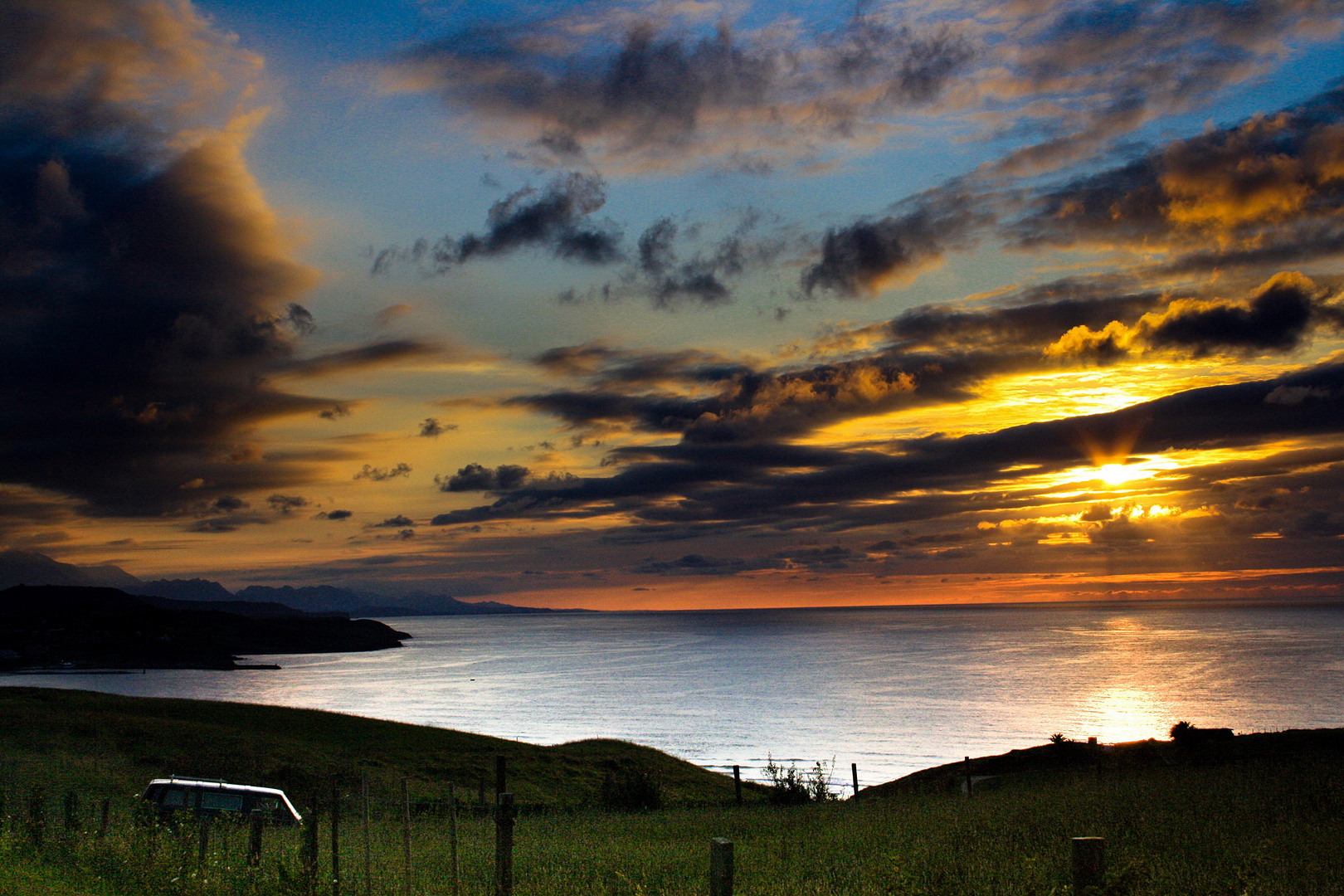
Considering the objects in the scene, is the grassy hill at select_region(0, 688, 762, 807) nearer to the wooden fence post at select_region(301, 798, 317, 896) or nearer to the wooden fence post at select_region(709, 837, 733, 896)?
the wooden fence post at select_region(301, 798, 317, 896)

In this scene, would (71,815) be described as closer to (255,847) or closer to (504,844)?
(255,847)

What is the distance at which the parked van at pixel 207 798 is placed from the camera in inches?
790

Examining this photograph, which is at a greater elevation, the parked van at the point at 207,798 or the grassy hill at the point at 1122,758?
the parked van at the point at 207,798

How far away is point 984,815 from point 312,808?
15950mm

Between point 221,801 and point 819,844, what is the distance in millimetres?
13723

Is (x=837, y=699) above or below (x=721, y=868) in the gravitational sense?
below

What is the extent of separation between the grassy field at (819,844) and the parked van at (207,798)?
0.61 metres

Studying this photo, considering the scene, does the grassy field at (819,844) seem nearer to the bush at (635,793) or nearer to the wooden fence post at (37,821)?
the wooden fence post at (37,821)

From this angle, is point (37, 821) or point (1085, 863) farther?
point (37, 821)

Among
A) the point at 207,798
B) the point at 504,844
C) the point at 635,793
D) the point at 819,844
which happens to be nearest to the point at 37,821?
the point at 207,798

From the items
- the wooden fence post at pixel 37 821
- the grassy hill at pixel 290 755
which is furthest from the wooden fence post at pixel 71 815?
the grassy hill at pixel 290 755

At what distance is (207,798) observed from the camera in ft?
67.1

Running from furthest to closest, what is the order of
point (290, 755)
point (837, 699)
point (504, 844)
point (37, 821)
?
point (837, 699) → point (290, 755) → point (37, 821) → point (504, 844)

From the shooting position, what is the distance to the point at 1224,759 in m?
36.0
